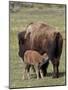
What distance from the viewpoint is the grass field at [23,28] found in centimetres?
222

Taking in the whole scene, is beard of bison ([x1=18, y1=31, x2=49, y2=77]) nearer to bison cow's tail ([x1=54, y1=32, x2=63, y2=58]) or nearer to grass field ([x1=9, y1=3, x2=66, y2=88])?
grass field ([x1=9, y1=3, x2=66, y2=88])

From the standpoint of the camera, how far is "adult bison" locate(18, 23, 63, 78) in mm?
2258

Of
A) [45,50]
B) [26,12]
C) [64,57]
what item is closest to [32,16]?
[26,12]

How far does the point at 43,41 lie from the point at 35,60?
8.1 inches

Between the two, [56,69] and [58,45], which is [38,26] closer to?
[58,45]

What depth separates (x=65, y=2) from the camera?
2393 millimetres

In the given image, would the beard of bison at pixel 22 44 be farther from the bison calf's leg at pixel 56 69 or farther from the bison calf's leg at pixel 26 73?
the bison calf's leg at pixel 56 69

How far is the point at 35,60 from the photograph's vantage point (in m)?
2.28

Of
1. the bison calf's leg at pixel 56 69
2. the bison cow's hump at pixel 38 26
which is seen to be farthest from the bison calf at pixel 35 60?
the bison cow's hump at pixel 38 26

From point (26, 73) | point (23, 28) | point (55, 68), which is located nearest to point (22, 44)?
point (23, 28)

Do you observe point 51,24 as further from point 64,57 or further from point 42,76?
point 42,76

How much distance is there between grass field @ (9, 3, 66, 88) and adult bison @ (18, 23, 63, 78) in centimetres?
4

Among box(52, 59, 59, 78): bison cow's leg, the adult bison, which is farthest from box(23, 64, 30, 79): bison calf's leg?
box(52, 59, 59, 78): bison cow's leg

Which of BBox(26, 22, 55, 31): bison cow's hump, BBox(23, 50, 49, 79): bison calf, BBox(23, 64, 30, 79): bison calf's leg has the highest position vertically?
BBox(26, 22, 55, 31): bison cow's hump
